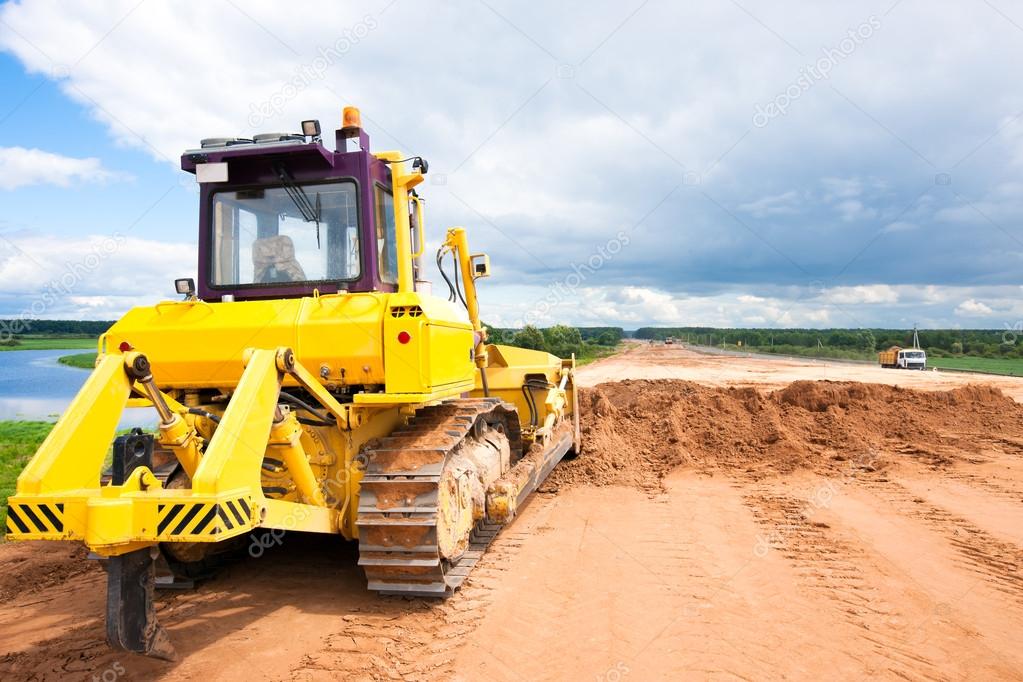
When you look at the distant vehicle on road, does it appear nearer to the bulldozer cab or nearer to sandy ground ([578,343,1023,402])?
sandy ground ([578,343,1023,402])

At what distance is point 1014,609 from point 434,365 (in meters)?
4.45

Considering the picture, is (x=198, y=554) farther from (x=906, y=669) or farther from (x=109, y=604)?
(x=906, y=669)

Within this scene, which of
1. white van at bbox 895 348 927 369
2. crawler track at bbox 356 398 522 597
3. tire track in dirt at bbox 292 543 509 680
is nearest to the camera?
tire track in dirt at bbox 292 543 509 680

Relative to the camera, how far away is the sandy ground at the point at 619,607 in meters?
4.28

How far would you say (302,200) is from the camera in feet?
19.1

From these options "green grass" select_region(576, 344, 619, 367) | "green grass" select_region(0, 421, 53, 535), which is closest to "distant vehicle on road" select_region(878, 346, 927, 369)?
"green grass" select_region(576, 344, 619, 367)

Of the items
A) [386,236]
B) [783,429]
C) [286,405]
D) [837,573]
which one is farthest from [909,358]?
[286,405]

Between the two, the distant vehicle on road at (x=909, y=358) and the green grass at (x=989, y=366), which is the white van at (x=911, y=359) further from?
the green grass at (x=989, y=366)

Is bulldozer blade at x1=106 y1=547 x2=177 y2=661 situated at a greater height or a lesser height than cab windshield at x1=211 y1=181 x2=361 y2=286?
lesser

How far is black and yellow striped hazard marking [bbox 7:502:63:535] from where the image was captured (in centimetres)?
359

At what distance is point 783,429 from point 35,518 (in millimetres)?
10681

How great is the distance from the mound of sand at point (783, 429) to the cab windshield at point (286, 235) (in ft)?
17.9

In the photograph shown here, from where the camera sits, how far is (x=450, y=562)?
532cm

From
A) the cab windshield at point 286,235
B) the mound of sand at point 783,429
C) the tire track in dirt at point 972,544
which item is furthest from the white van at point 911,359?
the cab windshield at point 286,235
